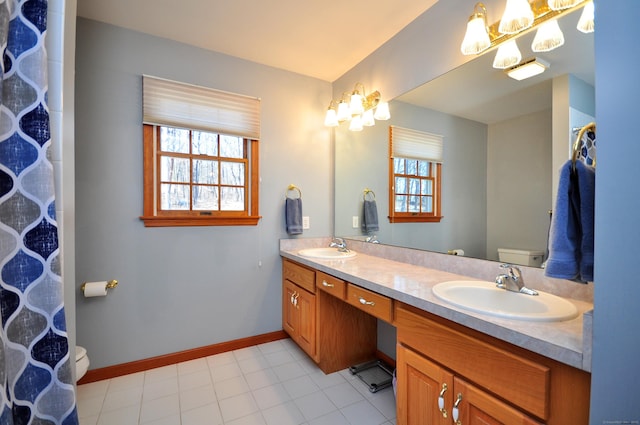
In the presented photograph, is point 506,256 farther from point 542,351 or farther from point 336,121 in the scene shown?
point 336,121

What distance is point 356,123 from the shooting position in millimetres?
2453

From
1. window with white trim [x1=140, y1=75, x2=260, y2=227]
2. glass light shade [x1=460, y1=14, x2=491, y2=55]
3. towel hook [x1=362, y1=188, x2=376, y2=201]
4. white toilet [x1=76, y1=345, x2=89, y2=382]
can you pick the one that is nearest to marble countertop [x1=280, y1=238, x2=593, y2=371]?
towel hook [x1=362, y1=188, x2=376, y2=201]

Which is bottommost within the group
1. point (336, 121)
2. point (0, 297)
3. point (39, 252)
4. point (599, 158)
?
point (0, 297)

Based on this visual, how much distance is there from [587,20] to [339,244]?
6.54 feet

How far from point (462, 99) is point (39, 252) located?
2.01 m

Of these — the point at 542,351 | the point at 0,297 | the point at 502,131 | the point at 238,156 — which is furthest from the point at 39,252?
the point at 502,131

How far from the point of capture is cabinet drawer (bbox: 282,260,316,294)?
207 cm

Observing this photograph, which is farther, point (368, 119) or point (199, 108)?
point (368, 119)

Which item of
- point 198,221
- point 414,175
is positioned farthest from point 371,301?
point 198,221

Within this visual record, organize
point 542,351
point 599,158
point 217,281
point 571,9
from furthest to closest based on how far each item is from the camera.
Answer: point 217,281, point 571,9, point 542,351, point 599,158

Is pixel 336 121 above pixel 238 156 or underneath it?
above

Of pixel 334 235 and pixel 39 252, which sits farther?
pixel 334 235

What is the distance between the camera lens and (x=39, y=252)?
32.7 inches

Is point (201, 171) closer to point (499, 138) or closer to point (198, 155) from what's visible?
point (198, 155)
